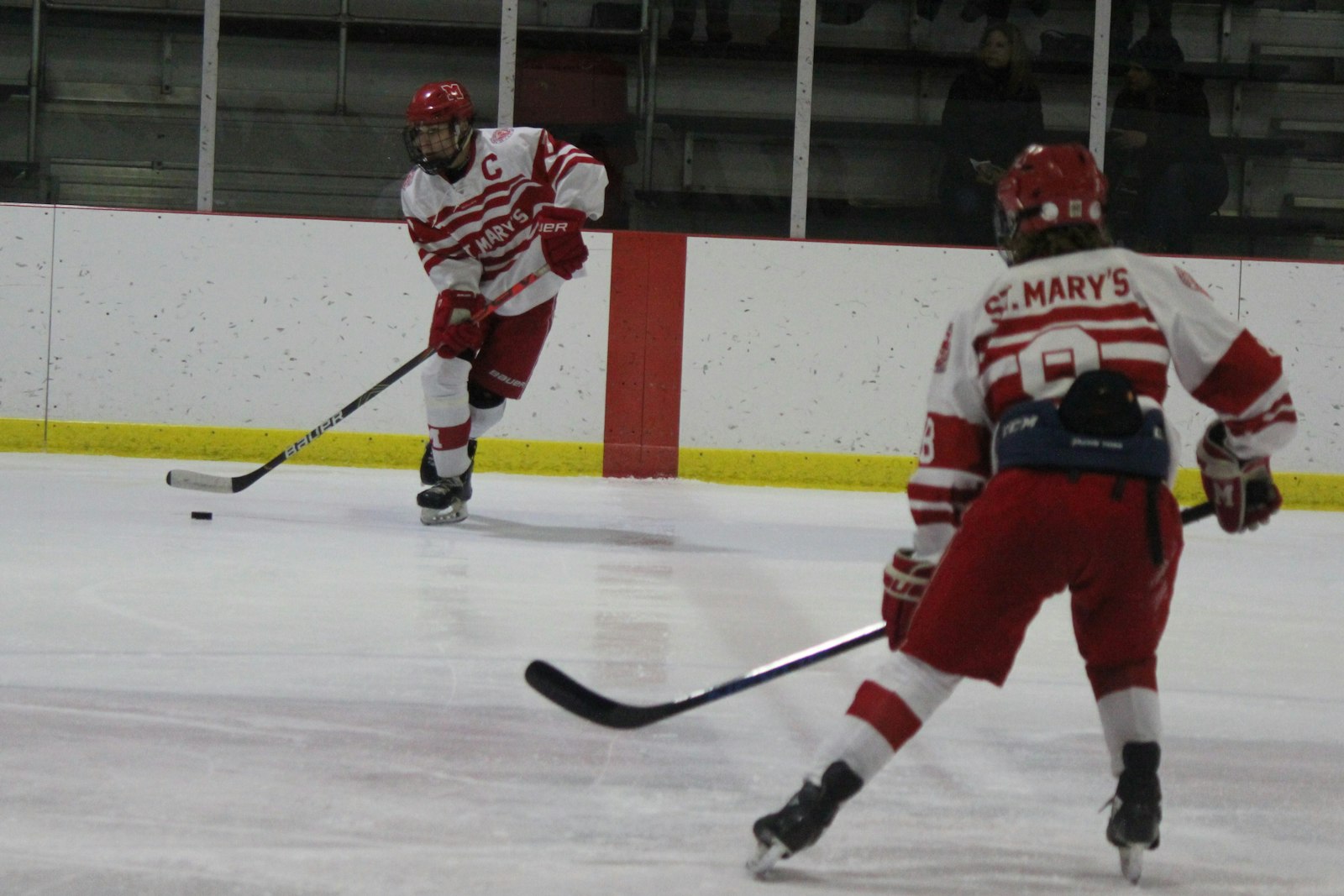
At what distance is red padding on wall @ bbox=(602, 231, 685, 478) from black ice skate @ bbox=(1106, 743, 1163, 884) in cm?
380

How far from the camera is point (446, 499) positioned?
3996 millimetres

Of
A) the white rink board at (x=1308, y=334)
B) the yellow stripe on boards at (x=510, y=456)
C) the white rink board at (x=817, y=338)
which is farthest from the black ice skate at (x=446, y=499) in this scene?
the white rink board at (x=1308, y=334)

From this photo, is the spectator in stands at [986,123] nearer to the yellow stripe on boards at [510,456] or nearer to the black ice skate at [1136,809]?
the yellow stripe on boards at [510,456]

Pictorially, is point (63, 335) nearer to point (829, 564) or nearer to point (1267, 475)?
point (829, 564)

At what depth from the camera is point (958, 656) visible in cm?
144

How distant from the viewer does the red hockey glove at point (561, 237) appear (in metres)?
3.99

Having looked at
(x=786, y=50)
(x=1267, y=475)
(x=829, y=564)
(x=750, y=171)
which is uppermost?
(x=786, y=50)

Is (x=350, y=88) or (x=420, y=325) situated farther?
(x=350, y=88)

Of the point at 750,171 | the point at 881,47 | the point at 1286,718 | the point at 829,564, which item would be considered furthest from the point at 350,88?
the point at 1286,718

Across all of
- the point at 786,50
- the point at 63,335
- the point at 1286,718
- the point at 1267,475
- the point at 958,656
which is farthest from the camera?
the point at 786,50

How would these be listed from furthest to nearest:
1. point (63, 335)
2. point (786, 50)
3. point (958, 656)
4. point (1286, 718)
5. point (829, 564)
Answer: point (786, 50) < point (63, 335) < point (829, 564) < point (1286, 718) < point (958, 656)

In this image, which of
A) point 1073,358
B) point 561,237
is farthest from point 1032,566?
point 561,237

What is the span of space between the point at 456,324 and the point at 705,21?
2.26m

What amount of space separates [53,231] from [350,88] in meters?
1.28
